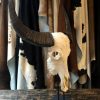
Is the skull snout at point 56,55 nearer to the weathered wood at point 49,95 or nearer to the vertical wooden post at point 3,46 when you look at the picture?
the weathered wood at point 49,95

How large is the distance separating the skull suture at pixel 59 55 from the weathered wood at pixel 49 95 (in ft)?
0.51

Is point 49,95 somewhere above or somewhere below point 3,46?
below

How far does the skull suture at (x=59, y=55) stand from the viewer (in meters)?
1.41

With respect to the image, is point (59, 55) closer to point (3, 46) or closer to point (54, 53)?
point (54, 53)

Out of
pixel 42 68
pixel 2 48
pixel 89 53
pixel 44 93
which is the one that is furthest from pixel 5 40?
pixel 89 53

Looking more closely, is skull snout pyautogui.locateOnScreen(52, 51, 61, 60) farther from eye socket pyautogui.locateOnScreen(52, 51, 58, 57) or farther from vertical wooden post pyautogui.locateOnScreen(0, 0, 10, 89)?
vertical wooden post pyautogui.locateOnScreen(0, 0, 10, 89)

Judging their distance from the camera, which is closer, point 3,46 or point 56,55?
point 56,55

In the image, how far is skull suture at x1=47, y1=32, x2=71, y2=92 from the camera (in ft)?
4.62

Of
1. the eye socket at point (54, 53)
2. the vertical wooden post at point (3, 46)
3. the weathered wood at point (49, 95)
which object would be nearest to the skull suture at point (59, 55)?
the eye socket at point (54, 53)

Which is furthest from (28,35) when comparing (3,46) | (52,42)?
(3,46)

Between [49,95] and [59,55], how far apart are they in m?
0.28

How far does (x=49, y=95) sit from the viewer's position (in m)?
1.59

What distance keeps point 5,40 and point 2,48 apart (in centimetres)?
5

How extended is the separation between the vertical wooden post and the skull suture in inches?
13.2
